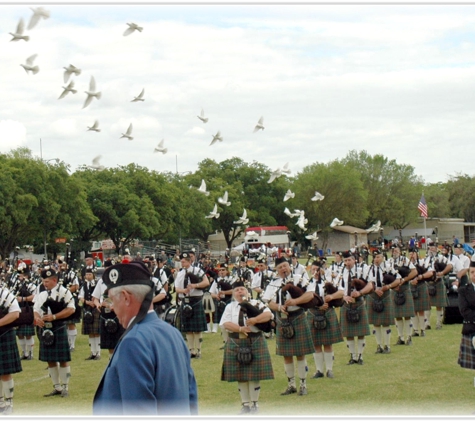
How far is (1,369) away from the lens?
27.4 feet

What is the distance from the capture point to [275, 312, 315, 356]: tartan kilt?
8992 millimetres

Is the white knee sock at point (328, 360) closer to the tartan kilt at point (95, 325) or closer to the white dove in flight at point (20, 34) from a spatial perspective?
the tartan kilt at point (95, 325)

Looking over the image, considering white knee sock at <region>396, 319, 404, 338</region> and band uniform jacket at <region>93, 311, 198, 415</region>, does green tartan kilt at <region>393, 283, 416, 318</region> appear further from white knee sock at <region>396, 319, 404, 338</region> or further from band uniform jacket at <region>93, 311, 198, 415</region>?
band uniform jacket at <region>93, 311, 198, 415</region>

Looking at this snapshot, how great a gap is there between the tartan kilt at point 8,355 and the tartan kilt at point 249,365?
2.40 m

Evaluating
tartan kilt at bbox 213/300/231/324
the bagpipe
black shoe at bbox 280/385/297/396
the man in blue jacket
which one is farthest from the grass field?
the man in blue jacket

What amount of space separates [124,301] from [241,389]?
494 centimetres

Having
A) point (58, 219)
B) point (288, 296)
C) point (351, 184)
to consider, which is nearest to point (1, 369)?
point (288, 296)

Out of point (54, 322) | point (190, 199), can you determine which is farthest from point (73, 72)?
point (190, 199)

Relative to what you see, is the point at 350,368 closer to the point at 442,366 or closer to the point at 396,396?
the point at 442,366

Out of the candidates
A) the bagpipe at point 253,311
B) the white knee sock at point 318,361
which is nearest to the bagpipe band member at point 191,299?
the white knee sock at point 318,361

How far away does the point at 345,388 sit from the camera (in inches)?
364

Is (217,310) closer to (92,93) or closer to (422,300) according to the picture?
(422,300)

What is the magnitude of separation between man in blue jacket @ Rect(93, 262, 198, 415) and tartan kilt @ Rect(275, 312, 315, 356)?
5.66 m

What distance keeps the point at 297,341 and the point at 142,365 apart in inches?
239
